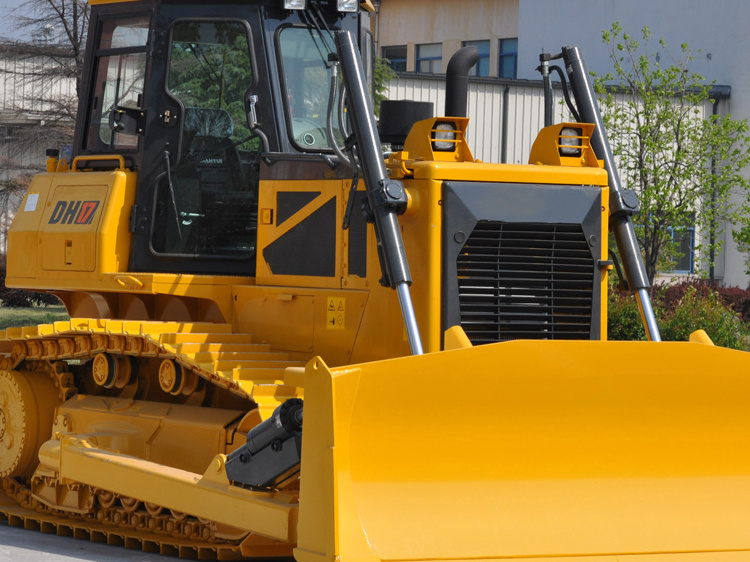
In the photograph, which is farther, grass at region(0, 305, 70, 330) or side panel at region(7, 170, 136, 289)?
grass at region(0, 305, 70, 330)

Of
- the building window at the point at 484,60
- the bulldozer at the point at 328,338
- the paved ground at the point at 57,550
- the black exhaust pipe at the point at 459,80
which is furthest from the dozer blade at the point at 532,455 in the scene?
the building window at the point at 484,60

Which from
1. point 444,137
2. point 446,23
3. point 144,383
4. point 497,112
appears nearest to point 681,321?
point 497,112

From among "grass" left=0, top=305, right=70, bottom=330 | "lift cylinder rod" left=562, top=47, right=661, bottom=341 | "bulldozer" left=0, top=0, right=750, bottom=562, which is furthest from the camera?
"grass" left=0, top=305, right=70, bottom=330

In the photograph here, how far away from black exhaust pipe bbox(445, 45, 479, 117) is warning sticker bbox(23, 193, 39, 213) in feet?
10.5

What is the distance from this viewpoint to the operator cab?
755cm

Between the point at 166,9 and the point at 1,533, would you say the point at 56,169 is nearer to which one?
the point at 166,9

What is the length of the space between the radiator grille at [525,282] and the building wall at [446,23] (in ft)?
89.1

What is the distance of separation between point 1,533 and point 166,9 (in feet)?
11.8

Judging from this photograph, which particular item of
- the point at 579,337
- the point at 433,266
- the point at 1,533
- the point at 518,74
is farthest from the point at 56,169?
the point at 518,74

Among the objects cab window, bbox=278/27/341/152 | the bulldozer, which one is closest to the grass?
the bulldozer

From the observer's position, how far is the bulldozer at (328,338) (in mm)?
5387

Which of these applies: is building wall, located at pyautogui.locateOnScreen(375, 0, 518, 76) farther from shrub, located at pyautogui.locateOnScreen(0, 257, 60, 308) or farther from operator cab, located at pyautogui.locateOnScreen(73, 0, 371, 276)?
operator cab, located at pyautogui.locateOnScreen(73, 0, 371, 276)

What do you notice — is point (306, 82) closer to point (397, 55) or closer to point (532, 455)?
point (532, 455)

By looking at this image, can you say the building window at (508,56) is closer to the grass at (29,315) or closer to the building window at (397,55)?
the building window at (397,55)
